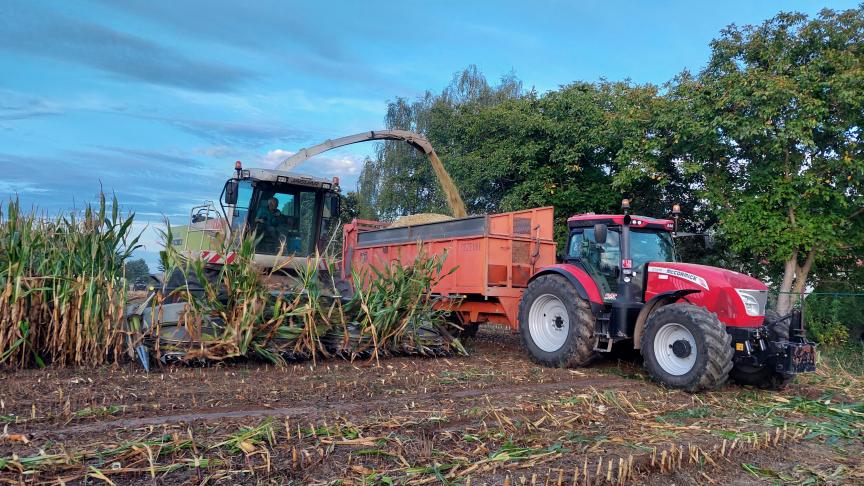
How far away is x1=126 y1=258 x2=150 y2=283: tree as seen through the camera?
7.55 metres

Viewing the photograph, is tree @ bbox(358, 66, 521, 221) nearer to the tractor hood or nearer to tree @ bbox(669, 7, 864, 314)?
tree @ bbox(669, 7, 864, 314)

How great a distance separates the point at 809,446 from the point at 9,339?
736cm

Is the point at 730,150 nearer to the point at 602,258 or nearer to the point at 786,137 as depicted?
the point at 786,137

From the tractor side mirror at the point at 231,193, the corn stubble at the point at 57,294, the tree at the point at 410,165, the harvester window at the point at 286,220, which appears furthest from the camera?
the tree at the point at 410,165

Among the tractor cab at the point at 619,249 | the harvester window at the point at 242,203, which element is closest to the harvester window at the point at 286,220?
the harvester window at the point at 242,203

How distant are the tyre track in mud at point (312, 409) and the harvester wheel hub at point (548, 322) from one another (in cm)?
122

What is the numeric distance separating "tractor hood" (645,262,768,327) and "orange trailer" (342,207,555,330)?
240cm

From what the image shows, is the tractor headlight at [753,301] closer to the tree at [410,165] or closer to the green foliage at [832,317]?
the green foliage at [832,317]

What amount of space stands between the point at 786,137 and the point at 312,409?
36.8 feet

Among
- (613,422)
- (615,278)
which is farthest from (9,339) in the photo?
(615,278)

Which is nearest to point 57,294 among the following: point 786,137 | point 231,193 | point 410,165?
point 231,193

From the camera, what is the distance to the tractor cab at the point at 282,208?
10.4 metres

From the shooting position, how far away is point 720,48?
15.1 meters

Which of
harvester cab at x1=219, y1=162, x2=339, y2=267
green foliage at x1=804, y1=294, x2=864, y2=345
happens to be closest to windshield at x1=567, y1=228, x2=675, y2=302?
harvester cab at x1=219, y1=162, x2=339, y2=267
